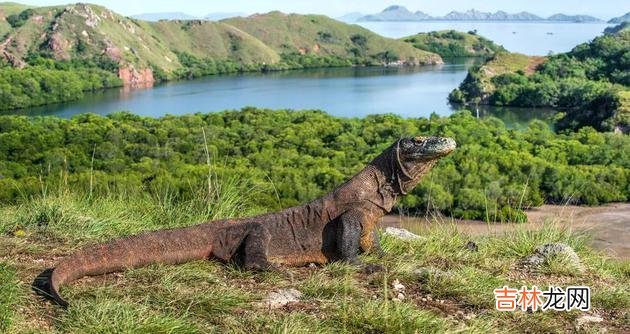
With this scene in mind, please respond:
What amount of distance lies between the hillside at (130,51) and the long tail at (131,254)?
10328 centimetres

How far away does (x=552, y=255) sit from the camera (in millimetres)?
6039

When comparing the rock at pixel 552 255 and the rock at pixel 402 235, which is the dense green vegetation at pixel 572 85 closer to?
the rock at pixel 402 235

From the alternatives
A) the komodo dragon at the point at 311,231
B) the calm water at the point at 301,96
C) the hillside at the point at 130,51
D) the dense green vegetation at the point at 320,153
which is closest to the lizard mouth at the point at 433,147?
the komodo dragon at the point at 311,231

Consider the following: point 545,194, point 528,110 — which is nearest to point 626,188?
point 545,194

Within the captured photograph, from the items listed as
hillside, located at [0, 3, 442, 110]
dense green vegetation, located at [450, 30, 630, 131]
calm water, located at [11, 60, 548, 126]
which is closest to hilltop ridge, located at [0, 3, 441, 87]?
hillside, located at [0, 3, 442, 110]

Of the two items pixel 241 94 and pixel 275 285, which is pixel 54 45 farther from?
pixel 275 285

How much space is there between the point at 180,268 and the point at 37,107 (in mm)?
106528

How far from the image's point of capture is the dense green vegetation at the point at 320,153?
129 ft

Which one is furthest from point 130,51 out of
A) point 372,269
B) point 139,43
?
point 372,269

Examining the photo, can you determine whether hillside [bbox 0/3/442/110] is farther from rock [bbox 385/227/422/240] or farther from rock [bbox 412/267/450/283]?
rock [bbox 412/267/450/283]

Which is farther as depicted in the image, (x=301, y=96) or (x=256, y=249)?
(x=301, y=96)

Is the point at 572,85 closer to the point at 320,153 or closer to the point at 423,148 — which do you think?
the point at 320,153

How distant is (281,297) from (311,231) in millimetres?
1209

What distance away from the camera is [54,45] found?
149375 mm
